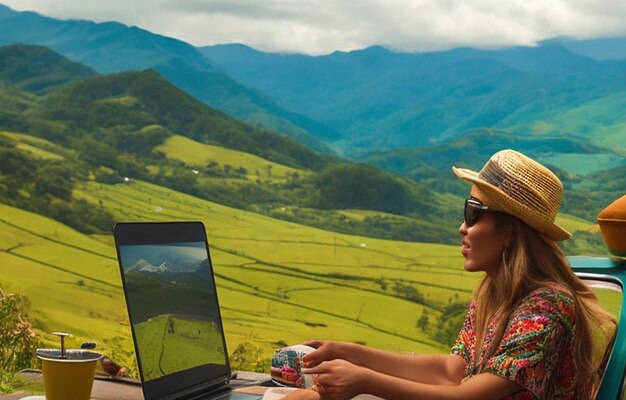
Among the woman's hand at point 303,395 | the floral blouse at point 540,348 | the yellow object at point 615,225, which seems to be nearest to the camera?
the woman's hand at point 303,395

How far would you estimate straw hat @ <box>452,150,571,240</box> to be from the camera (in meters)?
1.96

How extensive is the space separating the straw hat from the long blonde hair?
32 millimetres

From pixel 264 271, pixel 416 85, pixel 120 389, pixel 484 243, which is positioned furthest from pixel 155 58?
pixel 484 243

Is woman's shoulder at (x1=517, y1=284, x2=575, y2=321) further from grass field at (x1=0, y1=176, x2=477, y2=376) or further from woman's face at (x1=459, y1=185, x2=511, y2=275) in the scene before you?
grass field at (x1=0, y1=176, x2=477, y2=376)

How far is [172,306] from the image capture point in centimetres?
204

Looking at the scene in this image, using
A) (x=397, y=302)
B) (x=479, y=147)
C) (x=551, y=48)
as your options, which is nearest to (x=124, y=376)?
(x=479, y=147)

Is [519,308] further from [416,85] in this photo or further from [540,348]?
[416,85]

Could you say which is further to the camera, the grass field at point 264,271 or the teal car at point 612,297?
the grass field at point 264,271

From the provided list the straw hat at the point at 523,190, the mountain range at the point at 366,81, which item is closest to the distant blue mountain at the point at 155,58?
the mountain range at the point at 366,81

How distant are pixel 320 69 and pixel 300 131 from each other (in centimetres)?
114

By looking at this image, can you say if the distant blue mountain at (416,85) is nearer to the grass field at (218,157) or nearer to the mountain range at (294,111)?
the mountain range at (294,111)

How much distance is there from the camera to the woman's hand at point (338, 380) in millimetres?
1732

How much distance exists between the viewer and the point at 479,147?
51.0ft

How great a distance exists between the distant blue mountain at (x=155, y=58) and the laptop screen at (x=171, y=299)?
15089 mm
